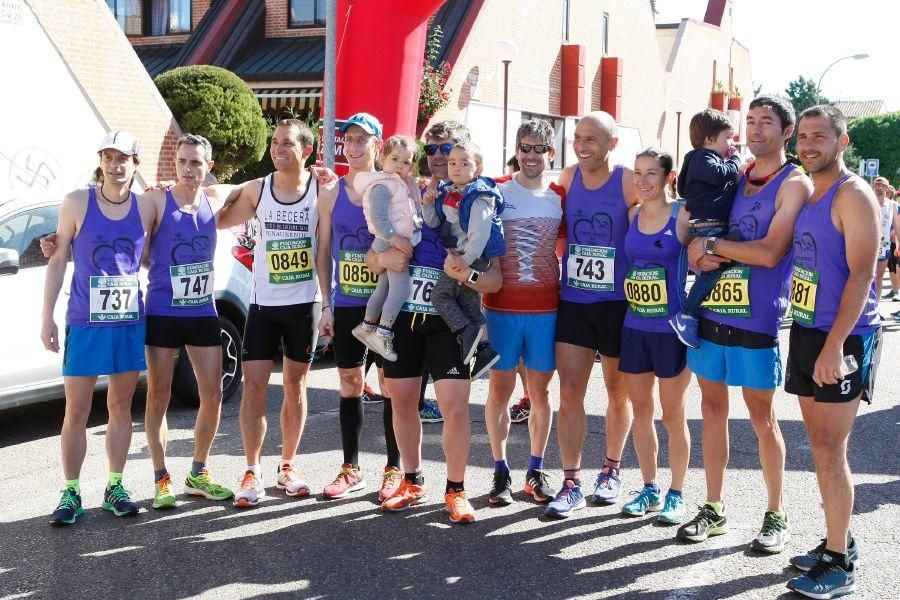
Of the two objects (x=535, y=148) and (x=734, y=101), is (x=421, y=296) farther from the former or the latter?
(x=734, y=101)

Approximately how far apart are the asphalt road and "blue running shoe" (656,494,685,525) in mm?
57

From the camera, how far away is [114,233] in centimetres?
484

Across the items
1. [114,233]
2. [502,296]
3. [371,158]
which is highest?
[371,158]

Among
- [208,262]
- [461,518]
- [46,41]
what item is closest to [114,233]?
[208,262]

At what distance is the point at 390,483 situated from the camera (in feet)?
17.1

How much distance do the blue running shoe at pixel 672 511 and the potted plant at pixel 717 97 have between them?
32.8 metres

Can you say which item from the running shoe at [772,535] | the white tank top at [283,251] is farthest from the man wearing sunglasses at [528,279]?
the running shoe at [772,535]

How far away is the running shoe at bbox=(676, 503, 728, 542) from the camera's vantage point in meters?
4.53

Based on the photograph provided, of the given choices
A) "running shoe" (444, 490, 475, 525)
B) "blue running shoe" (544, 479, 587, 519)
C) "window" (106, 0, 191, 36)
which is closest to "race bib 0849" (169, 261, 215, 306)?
"running shoe" (444, 490, 475, 525)

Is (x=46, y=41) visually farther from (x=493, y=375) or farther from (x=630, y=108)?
(x=630, y=108)

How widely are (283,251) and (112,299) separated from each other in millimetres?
949

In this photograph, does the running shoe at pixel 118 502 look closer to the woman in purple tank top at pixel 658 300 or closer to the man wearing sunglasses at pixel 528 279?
the man wearing sunglasses at pixel 528 279

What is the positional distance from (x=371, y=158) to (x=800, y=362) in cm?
251

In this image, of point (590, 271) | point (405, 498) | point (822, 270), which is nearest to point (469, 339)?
point (590, 271)
